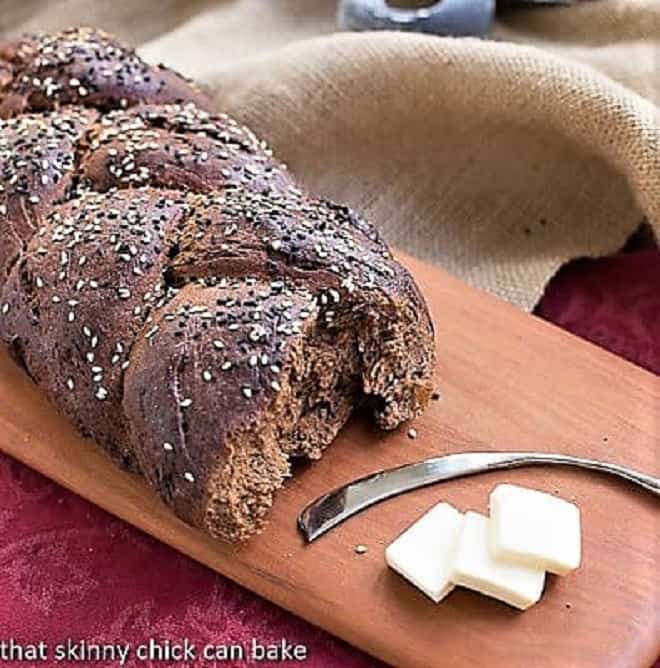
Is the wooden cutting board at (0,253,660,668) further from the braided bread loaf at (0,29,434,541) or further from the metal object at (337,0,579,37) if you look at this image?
the metal object at (337,0,579,37)

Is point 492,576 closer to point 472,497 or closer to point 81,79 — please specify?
point 472,497

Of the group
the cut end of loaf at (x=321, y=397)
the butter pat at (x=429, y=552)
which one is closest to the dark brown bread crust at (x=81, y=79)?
the cut end of loaf at (x=321, y=397)

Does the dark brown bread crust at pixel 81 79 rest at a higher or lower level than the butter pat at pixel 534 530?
higher

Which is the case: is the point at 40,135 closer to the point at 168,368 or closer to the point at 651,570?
the point at 168,368

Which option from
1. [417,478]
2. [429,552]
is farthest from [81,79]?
[429,552]

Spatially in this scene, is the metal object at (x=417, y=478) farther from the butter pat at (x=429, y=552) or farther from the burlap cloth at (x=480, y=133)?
the burlap cloth at (x=480, y=133)

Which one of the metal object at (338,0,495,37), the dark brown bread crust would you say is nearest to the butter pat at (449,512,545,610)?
the dark brown bread crust
